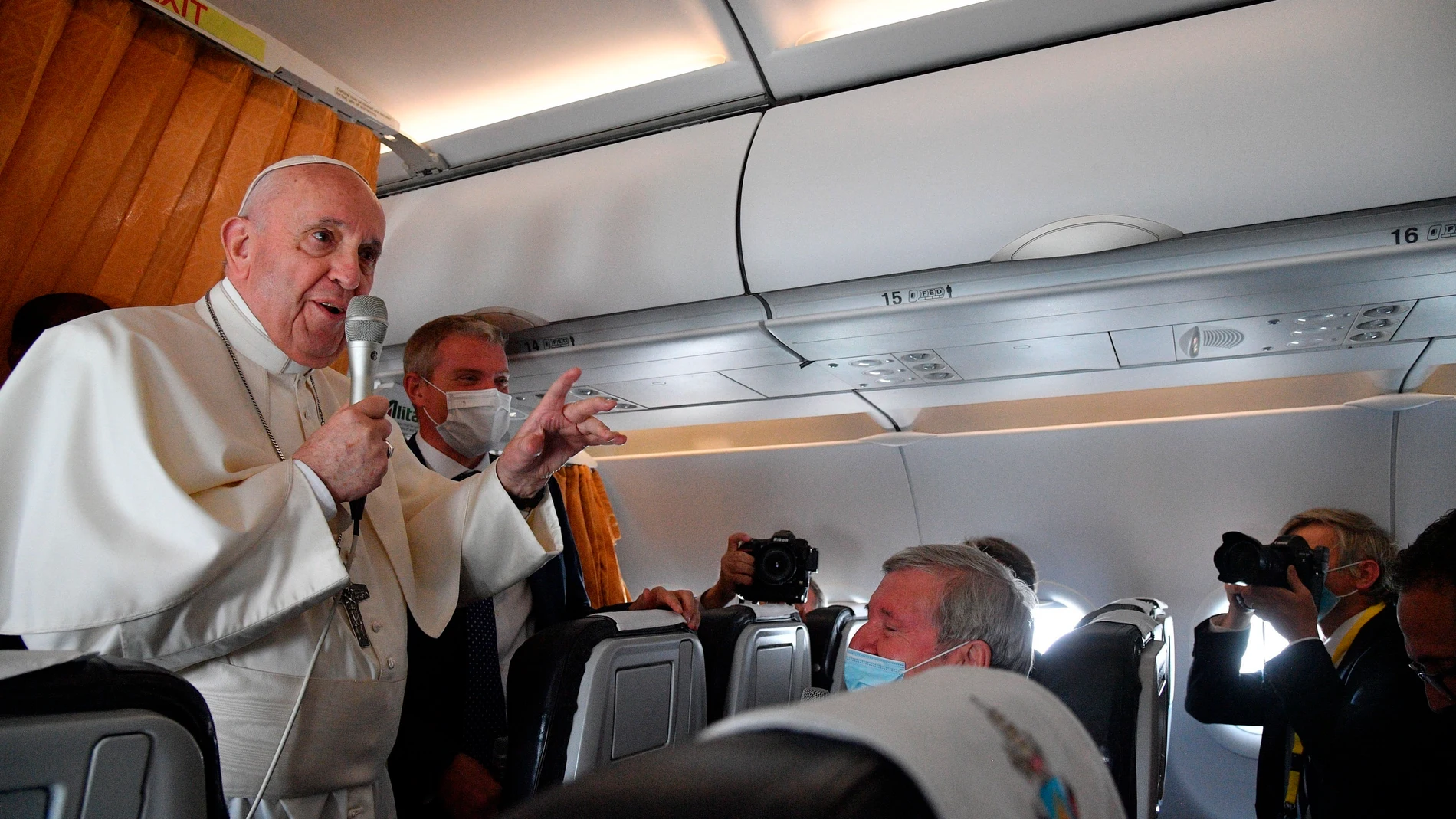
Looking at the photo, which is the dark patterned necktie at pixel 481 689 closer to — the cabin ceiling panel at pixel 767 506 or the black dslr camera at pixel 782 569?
the black dslr camera at pixel 782 569

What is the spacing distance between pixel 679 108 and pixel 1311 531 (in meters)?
3.43

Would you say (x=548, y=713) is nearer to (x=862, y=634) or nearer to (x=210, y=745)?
(x=862, y=634)

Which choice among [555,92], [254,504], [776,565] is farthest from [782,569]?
[254,504]

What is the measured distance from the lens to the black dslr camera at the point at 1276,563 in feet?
9.50

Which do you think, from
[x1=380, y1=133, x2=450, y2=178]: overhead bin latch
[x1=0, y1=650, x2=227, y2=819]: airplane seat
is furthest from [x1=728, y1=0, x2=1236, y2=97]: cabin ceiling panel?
[x1=0, y1=650, x2=227, y2=819]: airplane seat

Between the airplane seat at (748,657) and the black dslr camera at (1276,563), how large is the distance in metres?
1.54

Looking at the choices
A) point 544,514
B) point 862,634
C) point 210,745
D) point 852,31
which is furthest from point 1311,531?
point 210,745

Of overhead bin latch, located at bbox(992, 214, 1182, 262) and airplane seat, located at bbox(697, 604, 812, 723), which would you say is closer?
overhead bin latch, located at bbox(992, 214, 1182, 262)

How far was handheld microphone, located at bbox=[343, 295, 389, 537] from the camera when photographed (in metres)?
1.56

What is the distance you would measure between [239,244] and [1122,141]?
7.53 ft

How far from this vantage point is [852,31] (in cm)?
299

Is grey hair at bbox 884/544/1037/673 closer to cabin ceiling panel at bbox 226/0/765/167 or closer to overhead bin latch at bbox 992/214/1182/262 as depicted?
overhead bin latch at bbox 992/214/1182/262

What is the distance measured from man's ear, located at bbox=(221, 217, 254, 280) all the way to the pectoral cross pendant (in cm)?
70

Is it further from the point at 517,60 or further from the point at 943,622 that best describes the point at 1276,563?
the point at 517,60
